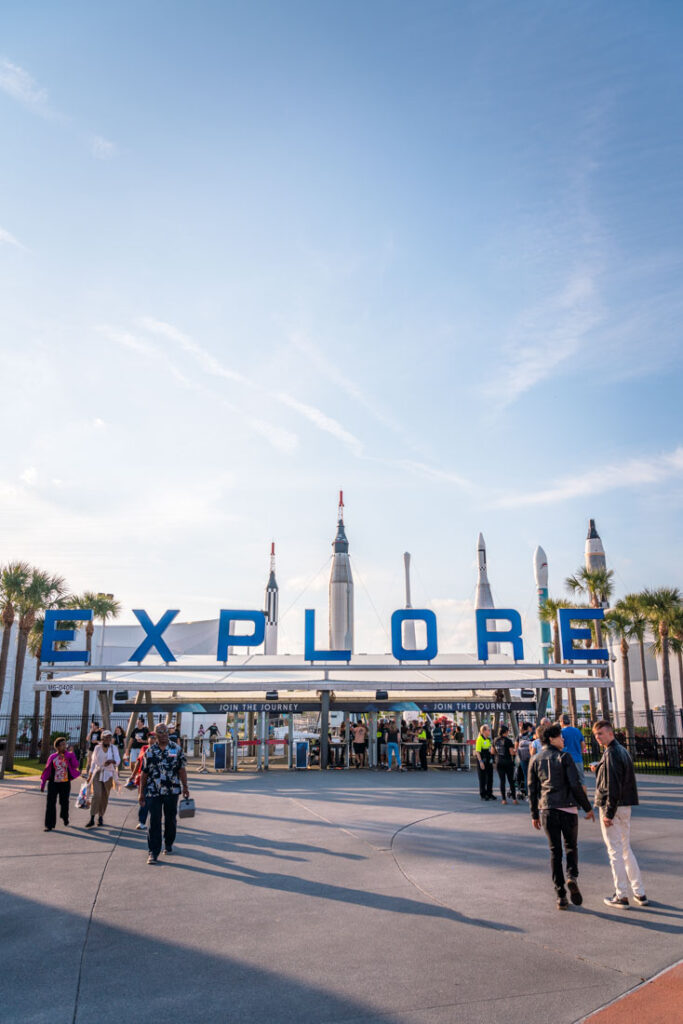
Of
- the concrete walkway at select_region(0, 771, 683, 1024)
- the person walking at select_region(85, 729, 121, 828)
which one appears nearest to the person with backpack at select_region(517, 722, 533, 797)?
the concrete walkway at select_region(0, 771, 683, 1024)

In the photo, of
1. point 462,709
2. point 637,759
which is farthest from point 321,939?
point 637,759

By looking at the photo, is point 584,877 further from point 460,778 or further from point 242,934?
point 460,778

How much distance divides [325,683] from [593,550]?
169ft

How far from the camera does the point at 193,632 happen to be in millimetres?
69000

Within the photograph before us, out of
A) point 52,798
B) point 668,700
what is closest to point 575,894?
point 52,798

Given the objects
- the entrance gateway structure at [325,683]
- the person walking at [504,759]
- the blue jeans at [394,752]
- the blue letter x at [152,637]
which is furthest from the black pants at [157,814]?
the blue letter x at [152,637]

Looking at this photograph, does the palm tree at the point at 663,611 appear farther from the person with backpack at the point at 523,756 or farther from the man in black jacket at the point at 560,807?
the man in black jacket at the point at 560,807

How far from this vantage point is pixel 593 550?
68.9 m

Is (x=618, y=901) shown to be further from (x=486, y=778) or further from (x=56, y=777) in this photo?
(x=56, y=777)

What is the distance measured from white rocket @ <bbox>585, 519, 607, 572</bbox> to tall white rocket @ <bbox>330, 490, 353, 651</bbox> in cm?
2380

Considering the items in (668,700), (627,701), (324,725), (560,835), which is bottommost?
(560,835)

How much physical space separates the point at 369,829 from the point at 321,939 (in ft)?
20.0

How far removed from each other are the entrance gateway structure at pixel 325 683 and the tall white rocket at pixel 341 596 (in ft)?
145

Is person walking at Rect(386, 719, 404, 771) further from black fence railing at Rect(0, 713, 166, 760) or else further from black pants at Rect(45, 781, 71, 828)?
black fence railing at Rect(0, 713, 166, 760)
